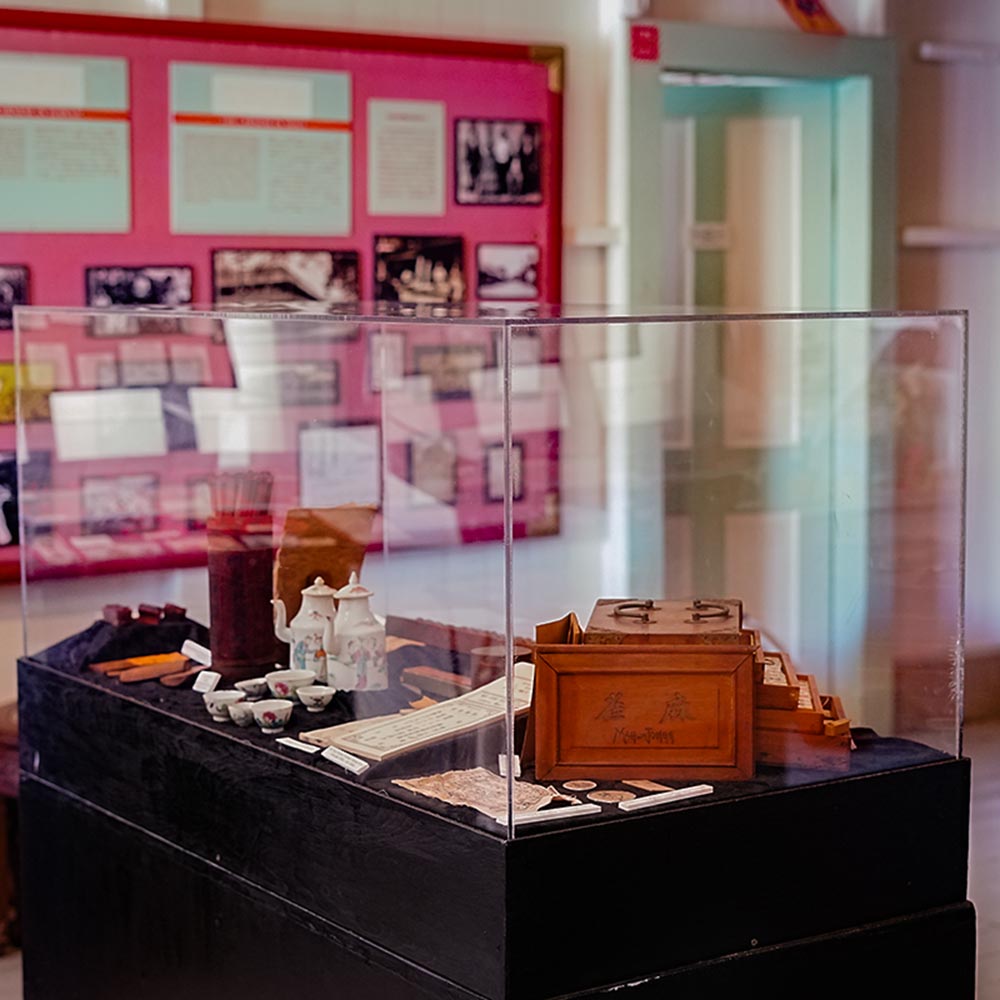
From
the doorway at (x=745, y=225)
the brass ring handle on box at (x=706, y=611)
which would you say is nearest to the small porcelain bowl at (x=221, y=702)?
the brass ring handle on box at (x=706, y=611)

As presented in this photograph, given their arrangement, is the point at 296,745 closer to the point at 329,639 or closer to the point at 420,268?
the point at 329,639

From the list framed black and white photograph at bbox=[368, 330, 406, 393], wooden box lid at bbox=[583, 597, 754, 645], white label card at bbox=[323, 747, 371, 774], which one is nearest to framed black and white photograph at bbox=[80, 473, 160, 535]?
framed black and white photograph at bbox=[368, 330, 406, 393]

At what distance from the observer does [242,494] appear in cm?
298

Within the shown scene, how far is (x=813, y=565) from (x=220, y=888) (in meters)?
1.18

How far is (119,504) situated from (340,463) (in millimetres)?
438

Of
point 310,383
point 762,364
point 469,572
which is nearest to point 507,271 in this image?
point 762,364

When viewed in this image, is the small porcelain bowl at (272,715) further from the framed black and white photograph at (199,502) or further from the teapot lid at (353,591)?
the framed black and white photograph at (199,502)

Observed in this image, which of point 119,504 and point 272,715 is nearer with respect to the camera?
point 272,715

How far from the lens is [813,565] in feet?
10.2

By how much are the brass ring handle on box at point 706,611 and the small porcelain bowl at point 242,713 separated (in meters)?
0.70

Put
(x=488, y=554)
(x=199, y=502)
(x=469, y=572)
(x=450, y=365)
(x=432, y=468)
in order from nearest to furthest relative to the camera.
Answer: (x=488, y=554) → (x=199, y=502) → (x=469, y=572) → (x=432, y=468) → (x=450, y=365)

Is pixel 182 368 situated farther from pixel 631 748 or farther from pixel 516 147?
pixel 516 147

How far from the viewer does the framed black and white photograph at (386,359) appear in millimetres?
3561

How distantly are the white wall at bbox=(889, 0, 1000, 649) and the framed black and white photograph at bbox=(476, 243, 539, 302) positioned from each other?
1451mm
